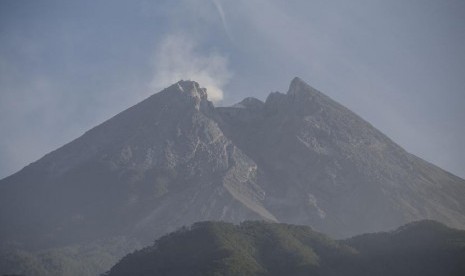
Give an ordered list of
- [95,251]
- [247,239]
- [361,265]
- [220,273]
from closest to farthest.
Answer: [220,273] < [361,265] < [247,239] < [95,251]

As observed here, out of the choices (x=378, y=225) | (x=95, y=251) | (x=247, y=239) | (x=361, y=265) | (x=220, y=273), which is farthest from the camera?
(x=378, y=225)

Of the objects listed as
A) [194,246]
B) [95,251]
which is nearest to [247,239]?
[194,246]

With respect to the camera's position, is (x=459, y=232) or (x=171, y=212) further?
(x=171, y=212)

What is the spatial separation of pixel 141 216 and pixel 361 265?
3677 inches

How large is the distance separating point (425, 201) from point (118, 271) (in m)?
110

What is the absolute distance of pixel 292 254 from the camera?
114188 millimetres

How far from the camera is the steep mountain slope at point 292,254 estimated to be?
10581 cm

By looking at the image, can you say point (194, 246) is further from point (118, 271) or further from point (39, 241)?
point (39, 241)

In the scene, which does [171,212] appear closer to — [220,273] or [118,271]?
[118,271]

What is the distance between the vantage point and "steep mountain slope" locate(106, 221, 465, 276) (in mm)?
105812

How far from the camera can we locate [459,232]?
119m

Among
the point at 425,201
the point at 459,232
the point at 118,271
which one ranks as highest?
the point at 425,201

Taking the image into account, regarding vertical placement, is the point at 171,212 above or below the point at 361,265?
above

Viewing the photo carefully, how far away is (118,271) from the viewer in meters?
113
